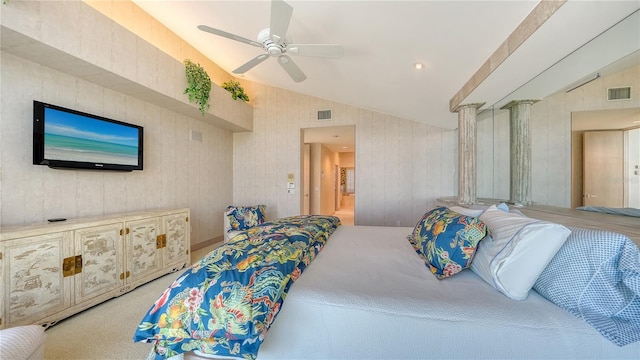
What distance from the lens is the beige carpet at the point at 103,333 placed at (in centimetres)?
156

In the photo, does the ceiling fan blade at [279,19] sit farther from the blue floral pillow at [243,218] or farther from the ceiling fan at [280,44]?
the blue floral pillow at [243,218]

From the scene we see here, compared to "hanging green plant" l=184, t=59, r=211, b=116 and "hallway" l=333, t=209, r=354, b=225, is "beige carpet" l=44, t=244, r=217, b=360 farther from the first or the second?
"hallway" l=333, t=209, r=354, b=225

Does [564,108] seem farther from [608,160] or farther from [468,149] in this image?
[468,149]

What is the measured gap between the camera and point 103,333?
5.79ft

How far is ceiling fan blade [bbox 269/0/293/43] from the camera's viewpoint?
1626mm

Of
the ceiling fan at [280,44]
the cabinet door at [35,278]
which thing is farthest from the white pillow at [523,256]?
the cabinet door at [35,278]

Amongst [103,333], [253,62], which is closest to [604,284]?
[253,62]

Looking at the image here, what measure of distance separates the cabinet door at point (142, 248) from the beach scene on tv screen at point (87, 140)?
828 millimetres

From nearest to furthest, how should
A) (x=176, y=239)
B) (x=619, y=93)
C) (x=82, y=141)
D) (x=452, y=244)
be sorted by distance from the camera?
(x=452, y=244), (x=619, y=93), (x=82, y=141), (x=176, y=239)

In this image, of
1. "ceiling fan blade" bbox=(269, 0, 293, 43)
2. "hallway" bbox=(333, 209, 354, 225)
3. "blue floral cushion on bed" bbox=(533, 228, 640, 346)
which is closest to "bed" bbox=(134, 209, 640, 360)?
"blue floral cushion on bed" bbox=(533, 228, 640, 346)

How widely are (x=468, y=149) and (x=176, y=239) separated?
4025mm

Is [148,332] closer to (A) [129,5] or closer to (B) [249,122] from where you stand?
(A) [129,5]

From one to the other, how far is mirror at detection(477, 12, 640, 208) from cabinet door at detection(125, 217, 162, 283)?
160 inches

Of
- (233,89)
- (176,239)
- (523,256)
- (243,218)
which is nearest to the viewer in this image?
(523,256)
